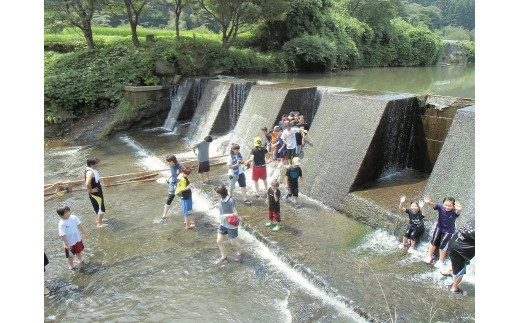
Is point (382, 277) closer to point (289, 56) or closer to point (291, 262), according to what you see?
point (291, 262)

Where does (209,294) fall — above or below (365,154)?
below

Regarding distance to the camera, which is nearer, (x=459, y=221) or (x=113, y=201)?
(x=459, y=221)

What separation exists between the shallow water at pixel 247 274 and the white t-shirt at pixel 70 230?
57 cm

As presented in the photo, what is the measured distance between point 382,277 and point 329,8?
29.5 m

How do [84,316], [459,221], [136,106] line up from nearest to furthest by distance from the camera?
Result: [84,316] → [459,221] → [136,106]

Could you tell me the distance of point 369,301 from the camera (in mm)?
5684

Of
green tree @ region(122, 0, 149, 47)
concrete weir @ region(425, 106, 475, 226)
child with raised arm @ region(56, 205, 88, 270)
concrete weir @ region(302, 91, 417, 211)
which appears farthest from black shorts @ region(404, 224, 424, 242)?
green tree @ region(122, 0, 149, 47)

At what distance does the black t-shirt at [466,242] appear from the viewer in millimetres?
5355

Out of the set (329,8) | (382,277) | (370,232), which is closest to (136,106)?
(370,232)

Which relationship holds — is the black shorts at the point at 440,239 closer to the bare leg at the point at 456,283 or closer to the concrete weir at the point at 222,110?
the bare leg at the point at 456,283

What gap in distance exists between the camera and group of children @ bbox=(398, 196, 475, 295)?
17.8ft

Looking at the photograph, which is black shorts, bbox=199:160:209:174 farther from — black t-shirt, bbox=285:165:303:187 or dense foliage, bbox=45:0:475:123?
dense foliage, bbox=45:0:475:123

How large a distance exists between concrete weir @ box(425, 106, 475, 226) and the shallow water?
52.9 inches

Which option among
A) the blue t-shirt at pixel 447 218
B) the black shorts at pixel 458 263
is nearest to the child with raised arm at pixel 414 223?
the blue t-shirt at pixel 447 218
